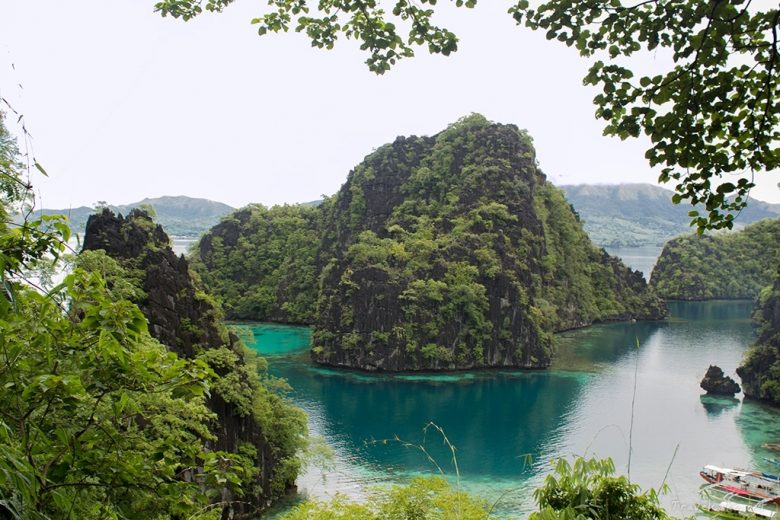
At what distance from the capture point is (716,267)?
8888 cm

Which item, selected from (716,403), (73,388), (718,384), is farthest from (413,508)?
(718,384)

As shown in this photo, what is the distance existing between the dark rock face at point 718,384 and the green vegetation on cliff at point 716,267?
5202cm

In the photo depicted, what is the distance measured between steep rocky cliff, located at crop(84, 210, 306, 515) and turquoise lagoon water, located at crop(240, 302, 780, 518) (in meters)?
2.15

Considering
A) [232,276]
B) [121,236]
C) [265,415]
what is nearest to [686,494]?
[265,415]

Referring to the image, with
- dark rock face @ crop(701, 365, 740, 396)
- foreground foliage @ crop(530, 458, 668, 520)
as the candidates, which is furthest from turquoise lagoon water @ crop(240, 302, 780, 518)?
foreground foliage @ crop(530, 458, 668, 520)

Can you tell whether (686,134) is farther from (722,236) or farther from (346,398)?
(722,236)

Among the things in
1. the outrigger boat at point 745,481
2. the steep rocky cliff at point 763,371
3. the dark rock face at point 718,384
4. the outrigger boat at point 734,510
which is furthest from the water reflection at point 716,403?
the outrigger boat at point 734,510

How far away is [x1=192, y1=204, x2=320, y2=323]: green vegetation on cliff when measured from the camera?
64562 millimetres

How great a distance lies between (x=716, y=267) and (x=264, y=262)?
214 feet

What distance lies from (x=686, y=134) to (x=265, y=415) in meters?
19.3

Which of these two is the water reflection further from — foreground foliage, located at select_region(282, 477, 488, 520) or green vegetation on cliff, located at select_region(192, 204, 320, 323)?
green vegetation on cliff, located at select_region(192, 204, 320, 323)

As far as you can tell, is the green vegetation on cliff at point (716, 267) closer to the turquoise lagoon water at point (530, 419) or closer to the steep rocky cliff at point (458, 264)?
the steep rocky cliff at point (458, 264)

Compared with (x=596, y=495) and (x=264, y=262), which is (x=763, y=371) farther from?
(x=264, y=262)

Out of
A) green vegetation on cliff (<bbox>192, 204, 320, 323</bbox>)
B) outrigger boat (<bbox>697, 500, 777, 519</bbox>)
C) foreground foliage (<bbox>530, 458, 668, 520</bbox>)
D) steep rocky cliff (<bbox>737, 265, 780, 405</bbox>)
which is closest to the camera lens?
foreground foliage (<bbox>530, 458, 668, 520</bbox>)
